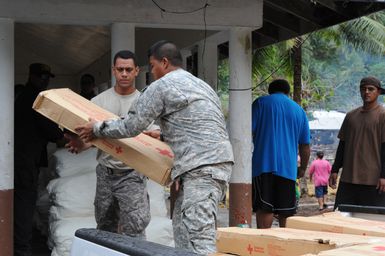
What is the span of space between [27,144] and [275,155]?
2.62 meters

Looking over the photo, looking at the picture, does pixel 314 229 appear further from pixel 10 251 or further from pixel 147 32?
pixel 147 32

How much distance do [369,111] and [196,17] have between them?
2.09m

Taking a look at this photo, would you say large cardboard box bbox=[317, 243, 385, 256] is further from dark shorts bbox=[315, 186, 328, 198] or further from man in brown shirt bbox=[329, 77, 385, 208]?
dark shorts bbox=[315, 186, 328, 198]

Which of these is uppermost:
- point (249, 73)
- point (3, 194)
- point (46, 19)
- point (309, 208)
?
point (46, 19)

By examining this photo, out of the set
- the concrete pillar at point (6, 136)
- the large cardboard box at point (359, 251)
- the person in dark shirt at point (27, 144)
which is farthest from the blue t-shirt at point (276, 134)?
the large cardboard box at point (359, 251)

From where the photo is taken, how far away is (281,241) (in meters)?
2.71

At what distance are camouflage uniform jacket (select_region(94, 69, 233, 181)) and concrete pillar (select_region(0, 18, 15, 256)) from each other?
2.05 m

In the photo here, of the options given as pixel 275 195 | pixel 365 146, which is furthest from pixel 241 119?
pixel 365 146

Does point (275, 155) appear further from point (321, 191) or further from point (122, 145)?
point (321, 191)

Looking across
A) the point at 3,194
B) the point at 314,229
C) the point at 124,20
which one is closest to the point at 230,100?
the point at 124,20

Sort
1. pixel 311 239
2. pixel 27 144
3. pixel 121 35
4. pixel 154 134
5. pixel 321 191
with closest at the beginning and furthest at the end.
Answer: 1. pixel 311 239
2. pixel 154 134
3. pixel 121 35
4. pixel 27 144
5. pixel 321 191

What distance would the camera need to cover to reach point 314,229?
10.4ft

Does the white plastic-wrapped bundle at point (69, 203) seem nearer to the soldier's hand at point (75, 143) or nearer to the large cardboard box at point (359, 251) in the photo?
the soldier's hand at point (75, 143)

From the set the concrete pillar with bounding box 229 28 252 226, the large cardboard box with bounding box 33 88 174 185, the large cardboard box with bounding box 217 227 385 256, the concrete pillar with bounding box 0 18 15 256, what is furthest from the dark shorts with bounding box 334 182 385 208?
the large cardboard box with bounding box 217 227 385 256
